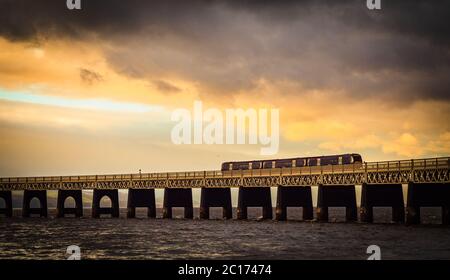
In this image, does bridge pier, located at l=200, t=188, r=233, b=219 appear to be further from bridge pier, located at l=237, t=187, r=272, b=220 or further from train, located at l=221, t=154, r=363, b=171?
bridge pier, located at l=237, t=187, r=272, b=220

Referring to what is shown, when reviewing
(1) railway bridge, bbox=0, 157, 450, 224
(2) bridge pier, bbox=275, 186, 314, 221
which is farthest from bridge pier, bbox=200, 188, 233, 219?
(2) bridge pier, bbox=275, 186, 314, 221

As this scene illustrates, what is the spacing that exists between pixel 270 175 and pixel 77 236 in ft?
105

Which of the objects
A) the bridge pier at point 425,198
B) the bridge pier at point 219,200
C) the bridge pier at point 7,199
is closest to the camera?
the bridge pier at point 425,198

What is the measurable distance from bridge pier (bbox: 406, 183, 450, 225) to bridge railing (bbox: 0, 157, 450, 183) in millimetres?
2577

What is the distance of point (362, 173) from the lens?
75.1 metres

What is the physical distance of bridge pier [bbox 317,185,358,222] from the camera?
266 feet

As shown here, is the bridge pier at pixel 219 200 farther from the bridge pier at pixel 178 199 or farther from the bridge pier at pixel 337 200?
the bridge pier at pixel 337 200

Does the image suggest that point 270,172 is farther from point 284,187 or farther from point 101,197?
point 101,197

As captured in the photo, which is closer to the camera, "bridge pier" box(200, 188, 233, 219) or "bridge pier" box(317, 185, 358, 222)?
"bridge pier" box(317, 185, 358, 222)

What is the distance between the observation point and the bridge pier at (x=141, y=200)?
11019cm

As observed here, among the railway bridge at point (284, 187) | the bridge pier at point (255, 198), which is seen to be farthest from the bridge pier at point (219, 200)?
the bridge pier at point (255, 198)

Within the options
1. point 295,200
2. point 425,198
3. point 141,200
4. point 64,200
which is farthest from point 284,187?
point 64,200

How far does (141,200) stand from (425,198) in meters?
55.5
